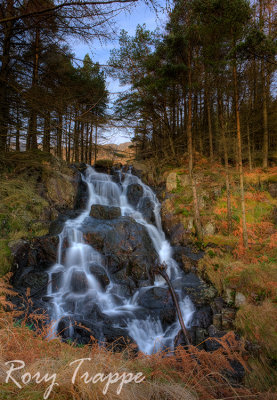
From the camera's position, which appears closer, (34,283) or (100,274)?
(34,283)

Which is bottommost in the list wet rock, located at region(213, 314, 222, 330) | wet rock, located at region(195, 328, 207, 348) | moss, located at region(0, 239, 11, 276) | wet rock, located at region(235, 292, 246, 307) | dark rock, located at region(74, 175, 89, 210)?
wet rock, located at region(195, 328, 207, 348)

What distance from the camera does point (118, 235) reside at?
1002cm

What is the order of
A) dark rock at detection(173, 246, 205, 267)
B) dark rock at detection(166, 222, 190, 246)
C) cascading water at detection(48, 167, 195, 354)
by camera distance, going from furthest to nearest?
dark rock at detection(166, 222, 190, 246) < dark rock at detection(173, 246, 205, 267) < cascading water at detection(48, 167, 195, 354)

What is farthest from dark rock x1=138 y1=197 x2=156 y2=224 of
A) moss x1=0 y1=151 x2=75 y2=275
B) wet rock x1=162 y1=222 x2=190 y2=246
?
moss x1=0 y1=151 x2=75 y2=275

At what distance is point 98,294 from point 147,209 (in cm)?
722

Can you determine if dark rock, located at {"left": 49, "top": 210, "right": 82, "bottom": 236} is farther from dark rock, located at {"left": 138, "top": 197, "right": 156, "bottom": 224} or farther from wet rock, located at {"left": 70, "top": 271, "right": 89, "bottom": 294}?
dark rock, located at {"left": 138, "top": 197, "right": 156, "bottom": 224}

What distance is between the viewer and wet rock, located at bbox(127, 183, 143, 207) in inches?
573

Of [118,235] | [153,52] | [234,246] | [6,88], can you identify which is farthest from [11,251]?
[153,52]

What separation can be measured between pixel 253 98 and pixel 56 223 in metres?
18.7

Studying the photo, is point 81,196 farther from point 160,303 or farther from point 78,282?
point 160,303

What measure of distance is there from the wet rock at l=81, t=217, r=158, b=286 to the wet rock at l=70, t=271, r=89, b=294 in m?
1.23

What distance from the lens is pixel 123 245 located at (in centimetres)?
972

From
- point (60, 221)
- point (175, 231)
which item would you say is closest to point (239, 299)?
point (175, 231)

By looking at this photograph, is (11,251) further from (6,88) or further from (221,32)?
(221,32)
